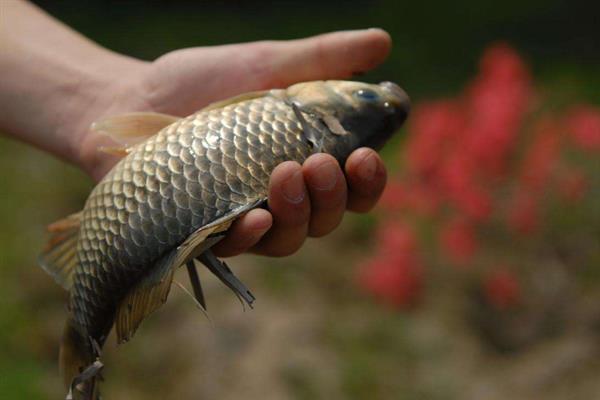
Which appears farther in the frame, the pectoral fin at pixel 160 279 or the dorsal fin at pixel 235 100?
the dorsal fin at pixel 235 100

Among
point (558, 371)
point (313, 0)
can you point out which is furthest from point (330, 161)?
point (313, 0)

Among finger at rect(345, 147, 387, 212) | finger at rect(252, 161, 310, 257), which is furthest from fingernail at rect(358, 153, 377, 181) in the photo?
finger at rect(252, 161, 310, 257)

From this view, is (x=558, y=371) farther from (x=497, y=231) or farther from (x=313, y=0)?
(x=313, y=0)

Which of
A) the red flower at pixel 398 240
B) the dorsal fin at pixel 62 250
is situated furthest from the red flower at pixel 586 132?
the dorsal fin at pixel 62 250

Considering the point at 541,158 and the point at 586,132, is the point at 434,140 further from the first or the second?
the point at 586,132

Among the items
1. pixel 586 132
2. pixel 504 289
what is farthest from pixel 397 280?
pixel 586 132

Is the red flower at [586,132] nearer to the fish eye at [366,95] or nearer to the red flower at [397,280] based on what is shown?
the red flower at [397,280]
